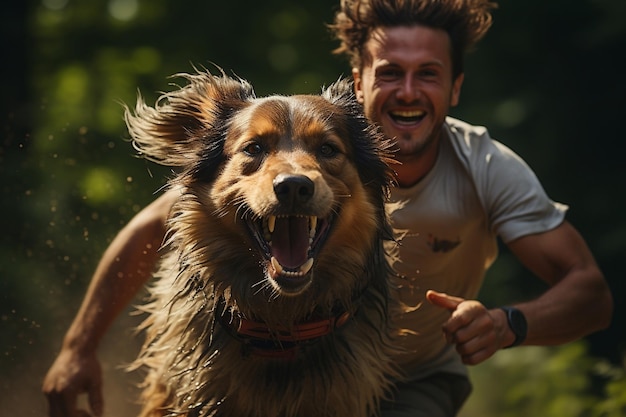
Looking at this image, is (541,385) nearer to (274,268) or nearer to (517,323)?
(517,323)

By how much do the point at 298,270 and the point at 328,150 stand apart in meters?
0.52

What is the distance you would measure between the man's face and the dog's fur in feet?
2.25

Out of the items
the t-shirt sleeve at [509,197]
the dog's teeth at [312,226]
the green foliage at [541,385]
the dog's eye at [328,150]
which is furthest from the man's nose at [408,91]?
the green foliage at [541,385]

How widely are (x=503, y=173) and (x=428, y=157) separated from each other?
36cm

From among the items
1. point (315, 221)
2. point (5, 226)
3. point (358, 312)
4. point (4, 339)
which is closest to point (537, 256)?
point (358, 312)

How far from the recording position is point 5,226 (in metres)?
9.38

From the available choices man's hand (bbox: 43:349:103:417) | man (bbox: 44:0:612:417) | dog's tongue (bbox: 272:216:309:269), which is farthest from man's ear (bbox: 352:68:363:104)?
man's hand (bbox: 43:349:103:417)

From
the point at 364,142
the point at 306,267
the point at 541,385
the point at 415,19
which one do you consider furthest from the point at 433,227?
the point at 541,385

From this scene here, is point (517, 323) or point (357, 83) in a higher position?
point (357, 83)

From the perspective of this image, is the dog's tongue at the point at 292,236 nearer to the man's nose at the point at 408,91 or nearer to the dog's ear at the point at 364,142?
the dog's ear at the point at 364,142

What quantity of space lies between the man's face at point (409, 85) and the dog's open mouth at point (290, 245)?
110 cm

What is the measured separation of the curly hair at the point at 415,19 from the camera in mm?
5359

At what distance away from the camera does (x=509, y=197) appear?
5.14 m

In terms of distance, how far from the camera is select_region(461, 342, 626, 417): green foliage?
25.1 feet
